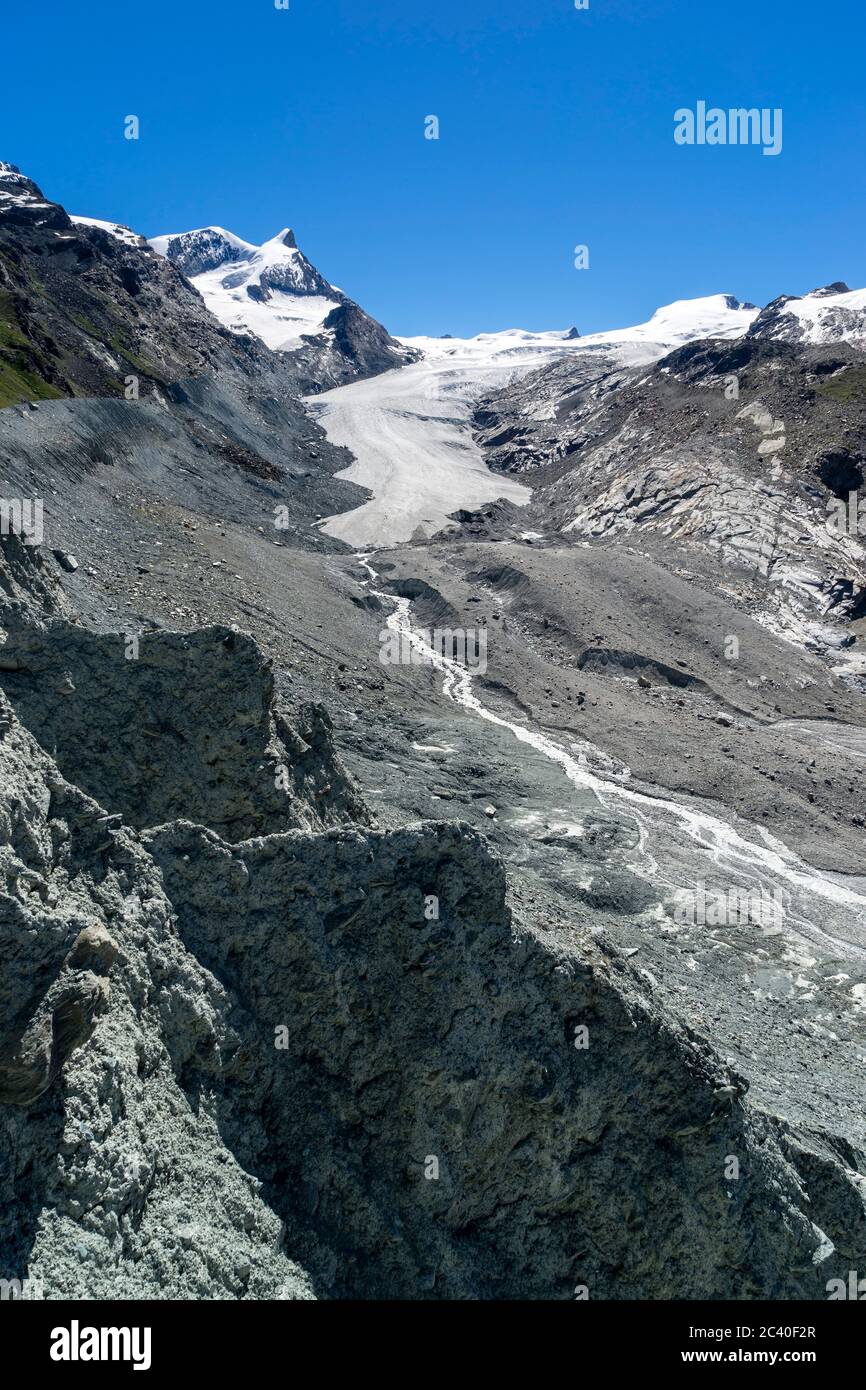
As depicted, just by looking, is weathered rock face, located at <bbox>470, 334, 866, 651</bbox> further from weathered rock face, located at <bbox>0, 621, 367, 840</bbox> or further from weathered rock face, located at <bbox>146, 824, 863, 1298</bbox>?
weathered rock face, located at <bbox>146, 824, 863, 1298</bbox>

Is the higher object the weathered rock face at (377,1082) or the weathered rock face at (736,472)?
the weathered rock face at (736,472)

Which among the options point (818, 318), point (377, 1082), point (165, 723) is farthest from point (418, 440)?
point (377, 1082)

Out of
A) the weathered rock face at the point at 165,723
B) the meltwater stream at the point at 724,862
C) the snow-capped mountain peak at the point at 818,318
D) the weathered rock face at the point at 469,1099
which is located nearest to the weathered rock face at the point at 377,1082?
the weathered rock face at the point at 469,1099

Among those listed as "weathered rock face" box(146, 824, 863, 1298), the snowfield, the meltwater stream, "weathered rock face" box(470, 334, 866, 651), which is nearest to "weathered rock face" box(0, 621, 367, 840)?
"weathered rock face" box(146, 824, 863, 1298)

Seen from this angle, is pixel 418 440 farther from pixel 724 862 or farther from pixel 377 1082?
pixel 377 1082

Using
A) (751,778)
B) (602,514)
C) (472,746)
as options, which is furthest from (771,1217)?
(602,514)

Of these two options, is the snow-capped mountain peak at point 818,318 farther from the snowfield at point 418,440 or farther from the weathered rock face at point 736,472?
the weathered rock face at point 736,472
